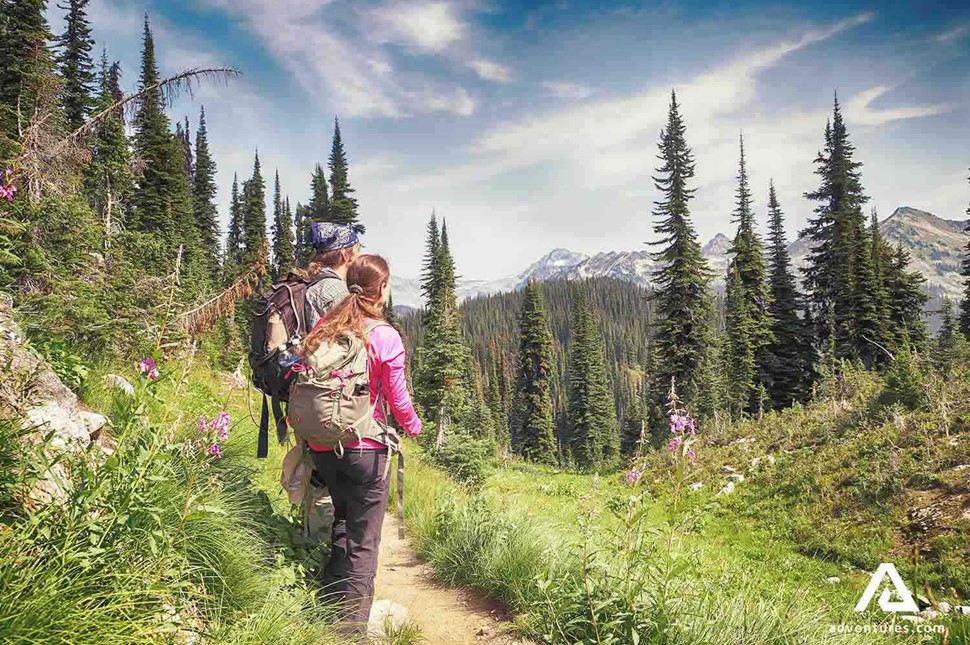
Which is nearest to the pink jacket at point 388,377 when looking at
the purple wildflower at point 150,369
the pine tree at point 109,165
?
the purple wildflower at point 150,369

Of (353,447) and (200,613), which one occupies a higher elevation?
(353,447)

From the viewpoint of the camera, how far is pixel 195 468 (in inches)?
88.7

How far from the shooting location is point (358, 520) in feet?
11.1

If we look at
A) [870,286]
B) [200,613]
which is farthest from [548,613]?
[870,286]

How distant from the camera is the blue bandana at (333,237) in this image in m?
4.09

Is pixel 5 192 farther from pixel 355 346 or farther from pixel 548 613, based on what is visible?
pixel 548 613

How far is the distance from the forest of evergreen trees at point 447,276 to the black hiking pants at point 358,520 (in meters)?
1.92

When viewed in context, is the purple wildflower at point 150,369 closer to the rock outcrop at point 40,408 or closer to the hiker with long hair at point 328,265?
the rock outcrop at point 40,408

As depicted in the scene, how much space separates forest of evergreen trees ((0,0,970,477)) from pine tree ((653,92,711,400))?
0.28 feet

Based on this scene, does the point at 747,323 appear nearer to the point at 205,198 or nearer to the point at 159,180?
the point at 159,180

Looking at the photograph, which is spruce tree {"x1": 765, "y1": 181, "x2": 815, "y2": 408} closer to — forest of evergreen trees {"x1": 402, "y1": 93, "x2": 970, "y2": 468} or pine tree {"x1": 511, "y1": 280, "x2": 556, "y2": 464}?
forest of evergreen trees {"x1": 402, "y1": 93, "x2": 970, "y2": 468}

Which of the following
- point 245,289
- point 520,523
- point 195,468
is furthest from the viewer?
point 245,289

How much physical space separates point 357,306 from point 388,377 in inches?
20.9

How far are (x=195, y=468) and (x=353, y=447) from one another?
43.4 inches
